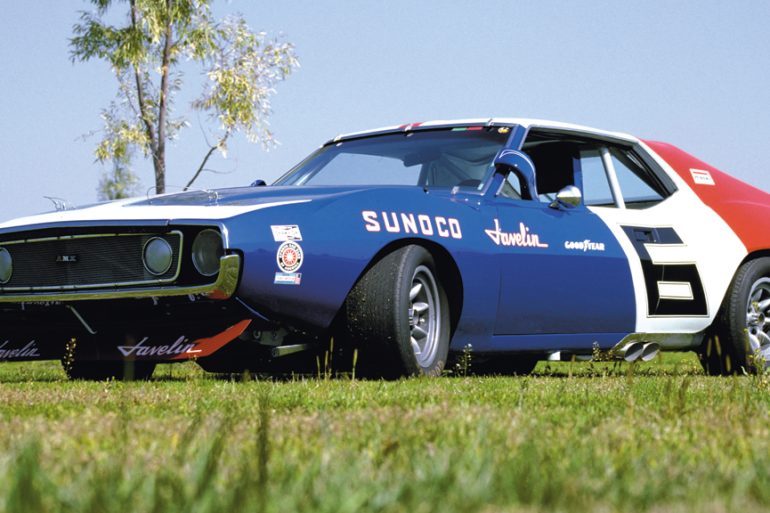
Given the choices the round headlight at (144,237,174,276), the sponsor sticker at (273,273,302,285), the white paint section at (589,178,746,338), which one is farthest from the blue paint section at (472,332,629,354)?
the round headlight at (144,237,174,276)

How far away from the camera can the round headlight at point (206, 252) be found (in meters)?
5.37

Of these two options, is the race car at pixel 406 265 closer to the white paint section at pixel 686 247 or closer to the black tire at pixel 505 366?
the white paint section at pixel 686 247

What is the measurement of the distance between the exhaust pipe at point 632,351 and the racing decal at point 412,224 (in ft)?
5.58

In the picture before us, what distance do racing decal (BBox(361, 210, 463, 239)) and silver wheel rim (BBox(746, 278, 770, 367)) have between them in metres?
2.83

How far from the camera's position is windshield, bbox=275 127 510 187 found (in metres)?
6.94

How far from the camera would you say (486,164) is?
6855 mm

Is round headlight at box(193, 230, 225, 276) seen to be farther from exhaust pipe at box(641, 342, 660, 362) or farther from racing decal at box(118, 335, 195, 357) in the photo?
exhaust pipe at box(641, 342, 660, 362)

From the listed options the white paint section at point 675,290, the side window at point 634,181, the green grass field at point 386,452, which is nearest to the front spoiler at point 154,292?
the green grass field at point 386,452

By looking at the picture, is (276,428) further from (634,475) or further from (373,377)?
(373,377)

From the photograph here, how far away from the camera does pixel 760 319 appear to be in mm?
8094

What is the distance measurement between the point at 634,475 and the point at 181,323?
11.1 ft

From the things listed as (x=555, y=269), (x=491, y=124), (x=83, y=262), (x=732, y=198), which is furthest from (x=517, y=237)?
(x=732, y=198)

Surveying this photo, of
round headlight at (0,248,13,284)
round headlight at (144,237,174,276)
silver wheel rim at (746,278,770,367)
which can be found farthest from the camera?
silver wheel rim at (746,278,770,367)

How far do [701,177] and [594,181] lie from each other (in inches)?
43.5
